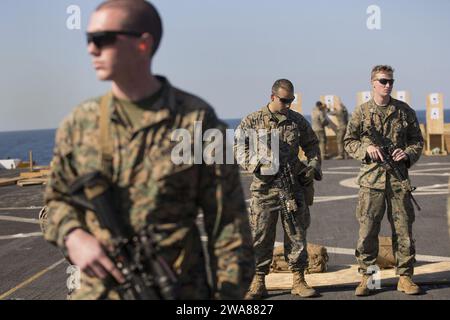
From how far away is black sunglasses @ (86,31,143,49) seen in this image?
2.69 m

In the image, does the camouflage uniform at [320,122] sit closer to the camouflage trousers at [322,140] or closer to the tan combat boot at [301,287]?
the camouflage trousers at [322,140]

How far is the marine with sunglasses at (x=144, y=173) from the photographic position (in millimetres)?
2713

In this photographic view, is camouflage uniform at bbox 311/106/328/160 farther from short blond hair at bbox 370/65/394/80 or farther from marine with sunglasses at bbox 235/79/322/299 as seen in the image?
short blond hair at bbox 370/65/394/80

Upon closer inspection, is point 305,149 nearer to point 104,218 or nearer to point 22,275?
point 22,275

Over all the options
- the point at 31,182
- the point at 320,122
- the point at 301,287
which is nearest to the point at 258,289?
the point at 301,287

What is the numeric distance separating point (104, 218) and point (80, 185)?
0.50ft

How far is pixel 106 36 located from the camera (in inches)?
106

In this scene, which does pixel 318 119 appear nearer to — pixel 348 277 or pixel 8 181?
pixel 8 181

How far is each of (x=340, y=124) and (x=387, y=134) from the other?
57.9ft

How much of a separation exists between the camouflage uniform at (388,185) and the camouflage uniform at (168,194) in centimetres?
473

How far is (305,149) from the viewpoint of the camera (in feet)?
25.3

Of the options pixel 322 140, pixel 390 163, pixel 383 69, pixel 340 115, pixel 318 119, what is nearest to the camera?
pixel 383 69

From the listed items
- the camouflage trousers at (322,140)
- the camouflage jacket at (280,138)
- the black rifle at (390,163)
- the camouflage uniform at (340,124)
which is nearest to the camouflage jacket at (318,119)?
the camouflage trousers at (322,140)

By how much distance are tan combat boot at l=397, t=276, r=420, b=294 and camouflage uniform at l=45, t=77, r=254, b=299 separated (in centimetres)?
487
